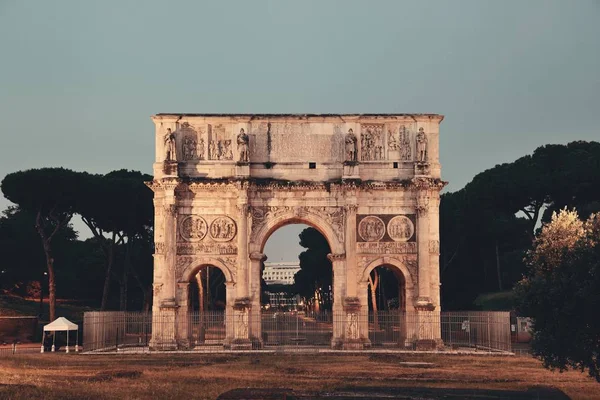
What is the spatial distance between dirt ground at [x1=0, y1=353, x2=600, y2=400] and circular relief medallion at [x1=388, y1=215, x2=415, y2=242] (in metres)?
5.86

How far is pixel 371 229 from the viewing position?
33156mm

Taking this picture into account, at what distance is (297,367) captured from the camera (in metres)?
23.9

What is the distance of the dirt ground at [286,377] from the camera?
53.4ft

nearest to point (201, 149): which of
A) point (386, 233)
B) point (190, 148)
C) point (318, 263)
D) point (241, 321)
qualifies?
point (190, 148)

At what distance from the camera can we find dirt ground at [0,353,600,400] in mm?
16281

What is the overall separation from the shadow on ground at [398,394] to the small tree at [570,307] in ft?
5.60

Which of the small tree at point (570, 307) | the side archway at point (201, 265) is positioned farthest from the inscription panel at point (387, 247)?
the small tree at point (570, 307)

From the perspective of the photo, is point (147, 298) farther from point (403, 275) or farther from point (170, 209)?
→ point (403, 275)

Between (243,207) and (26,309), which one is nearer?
(243,207)

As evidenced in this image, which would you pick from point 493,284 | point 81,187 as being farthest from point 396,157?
point 493,284

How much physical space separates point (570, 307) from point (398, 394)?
4.41m

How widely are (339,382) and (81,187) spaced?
2773 cm

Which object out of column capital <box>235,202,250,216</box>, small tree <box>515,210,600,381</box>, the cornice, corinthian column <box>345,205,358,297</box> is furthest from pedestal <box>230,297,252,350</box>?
small tree <box>515,210,600,381</box>

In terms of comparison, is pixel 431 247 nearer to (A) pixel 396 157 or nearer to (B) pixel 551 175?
(A) pixel 396 157
